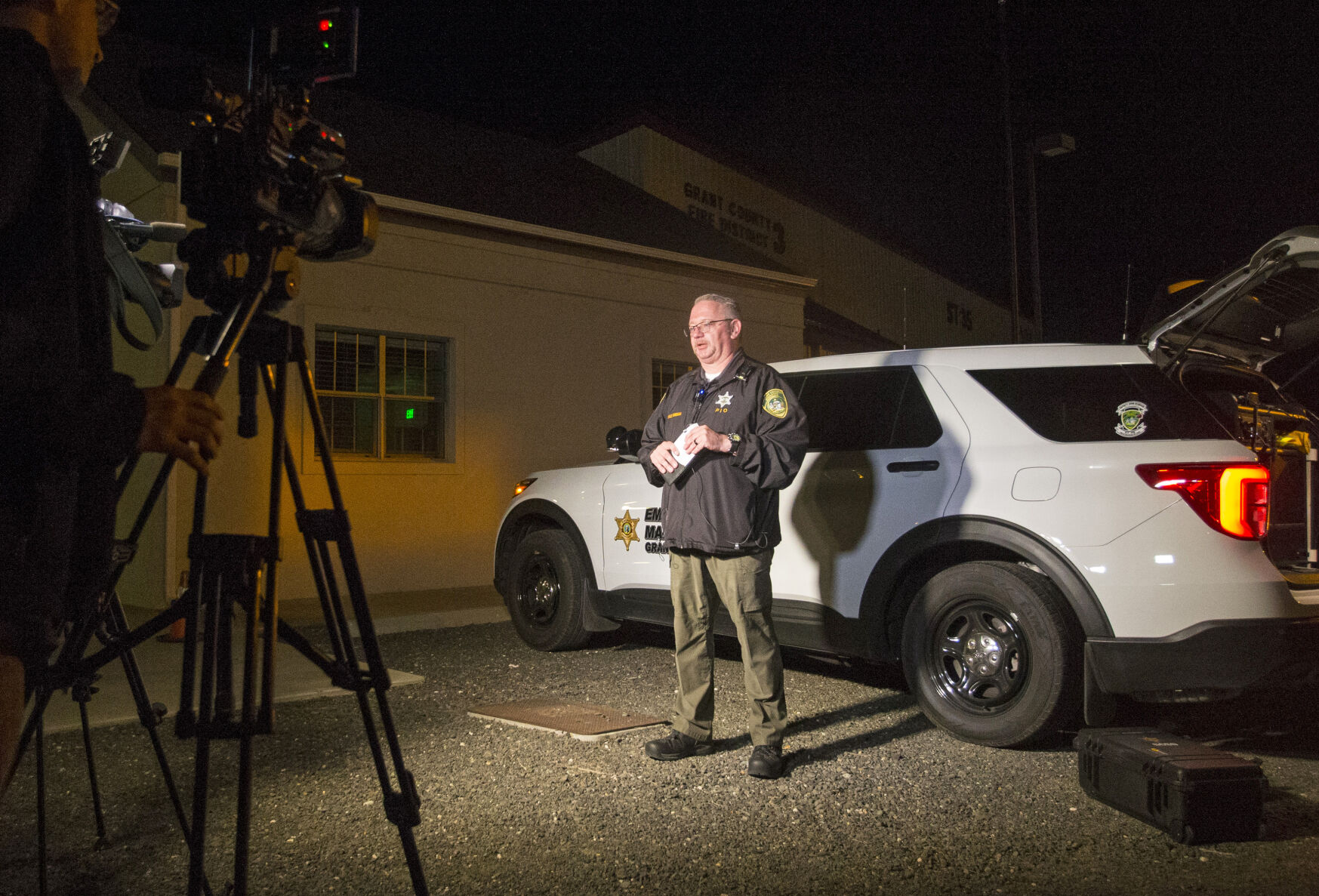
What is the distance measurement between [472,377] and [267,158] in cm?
876

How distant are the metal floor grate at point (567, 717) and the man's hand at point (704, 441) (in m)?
1.44

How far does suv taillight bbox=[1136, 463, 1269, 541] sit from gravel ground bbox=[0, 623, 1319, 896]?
99cm

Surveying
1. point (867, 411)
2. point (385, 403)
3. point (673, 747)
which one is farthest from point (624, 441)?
point (385, 403)

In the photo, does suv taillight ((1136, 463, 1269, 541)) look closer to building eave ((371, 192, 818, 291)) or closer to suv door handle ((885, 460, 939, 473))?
suv door handle ((885, 460, 939, 473))

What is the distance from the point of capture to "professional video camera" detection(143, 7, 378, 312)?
1.94 meters

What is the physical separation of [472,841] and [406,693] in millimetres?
2432

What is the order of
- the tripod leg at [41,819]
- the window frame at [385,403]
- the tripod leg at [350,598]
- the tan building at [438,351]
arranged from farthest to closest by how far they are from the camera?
the window frame at [385,403], the tan building at [438,351], the tripod leg at [41,819], the tripod leg at [350,598]

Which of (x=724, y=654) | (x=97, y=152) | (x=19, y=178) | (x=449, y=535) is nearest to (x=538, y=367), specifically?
(x=449, y=535)

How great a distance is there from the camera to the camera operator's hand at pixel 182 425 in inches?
60.8

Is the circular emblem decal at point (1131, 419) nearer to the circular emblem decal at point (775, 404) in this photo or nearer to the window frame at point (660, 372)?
the circular emblem decal at point (775, 404)

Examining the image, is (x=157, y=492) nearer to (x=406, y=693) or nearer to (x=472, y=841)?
(x=472, y=841)

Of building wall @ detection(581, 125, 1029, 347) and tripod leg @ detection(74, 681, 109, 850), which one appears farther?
building wall @ detection(581, 125, 1029, 347)

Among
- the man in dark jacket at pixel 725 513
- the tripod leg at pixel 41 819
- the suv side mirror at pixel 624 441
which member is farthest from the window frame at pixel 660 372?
the tripod leg at pixel 41 819

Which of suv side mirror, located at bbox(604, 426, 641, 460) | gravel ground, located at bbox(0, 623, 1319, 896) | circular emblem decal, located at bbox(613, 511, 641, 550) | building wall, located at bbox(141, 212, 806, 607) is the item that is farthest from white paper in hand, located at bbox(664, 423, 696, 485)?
building wall, located at bbox(141, 212, 806, 607)
